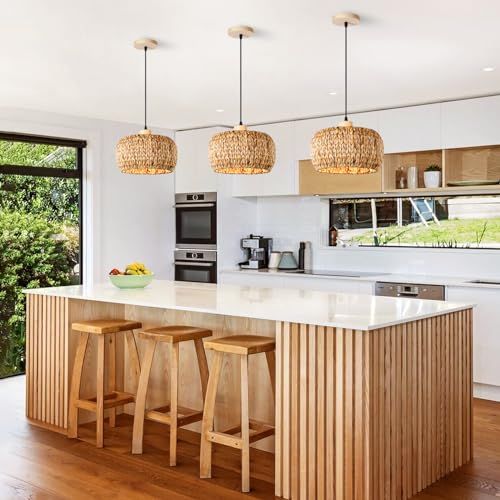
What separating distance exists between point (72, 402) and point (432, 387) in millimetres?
2282

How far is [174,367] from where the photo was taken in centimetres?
382

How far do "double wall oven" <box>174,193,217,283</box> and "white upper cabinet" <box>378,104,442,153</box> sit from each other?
1868 millimetres

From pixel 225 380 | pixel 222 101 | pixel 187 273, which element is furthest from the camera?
pixel 187 273

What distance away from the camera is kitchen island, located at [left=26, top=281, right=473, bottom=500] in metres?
3.05

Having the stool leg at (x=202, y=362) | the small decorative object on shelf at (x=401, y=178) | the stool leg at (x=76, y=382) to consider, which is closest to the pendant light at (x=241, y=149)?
the stool leg at (x=202, y=362)

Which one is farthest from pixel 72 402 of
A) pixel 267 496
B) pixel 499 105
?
pixel 499 105

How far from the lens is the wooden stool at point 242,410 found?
3434 millimetres

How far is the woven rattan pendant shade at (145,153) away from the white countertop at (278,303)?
32.0 inches

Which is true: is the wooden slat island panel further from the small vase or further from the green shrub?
the green shrub

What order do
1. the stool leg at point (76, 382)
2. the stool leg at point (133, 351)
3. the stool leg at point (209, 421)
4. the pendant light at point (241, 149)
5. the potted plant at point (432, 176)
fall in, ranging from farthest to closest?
1. the potted plant at point (432, 176)
2. the stool leg at point (133, 351)
3. the stool leg at point (76, 382)
4. the pendant light at point (241, 149)
5. the stool leg at point (209, 421)

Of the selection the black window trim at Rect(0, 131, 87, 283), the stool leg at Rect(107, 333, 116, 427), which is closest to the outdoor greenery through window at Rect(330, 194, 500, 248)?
the black window trim at Rect(0, 131, 87, 283)

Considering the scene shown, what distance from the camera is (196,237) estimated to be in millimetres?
6918

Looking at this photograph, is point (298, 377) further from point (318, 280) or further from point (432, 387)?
point (318, 280)

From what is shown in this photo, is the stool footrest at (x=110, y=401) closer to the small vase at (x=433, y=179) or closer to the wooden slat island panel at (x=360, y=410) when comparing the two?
the wooden slat island panel at (x=360, y=410)
